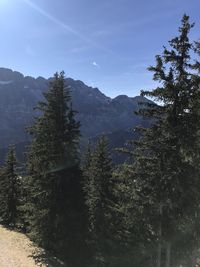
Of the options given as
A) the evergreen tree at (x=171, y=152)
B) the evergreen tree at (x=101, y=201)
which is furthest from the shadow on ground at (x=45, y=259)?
the evergreen tree at (x=171, y=152)

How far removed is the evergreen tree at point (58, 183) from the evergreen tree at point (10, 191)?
1551cm

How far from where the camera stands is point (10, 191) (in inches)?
1625

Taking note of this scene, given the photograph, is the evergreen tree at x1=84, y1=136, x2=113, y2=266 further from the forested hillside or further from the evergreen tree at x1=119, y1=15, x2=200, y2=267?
the evergreen tree at x1=119, y1=15, x2=200, y2=267

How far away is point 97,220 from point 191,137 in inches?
542

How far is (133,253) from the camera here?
29500mm

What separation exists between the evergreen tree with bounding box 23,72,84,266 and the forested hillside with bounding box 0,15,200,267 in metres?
0.06

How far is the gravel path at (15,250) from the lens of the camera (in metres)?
22.4

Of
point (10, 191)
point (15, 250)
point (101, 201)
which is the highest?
point (101, 201)

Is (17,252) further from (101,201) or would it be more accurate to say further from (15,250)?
(101,201)

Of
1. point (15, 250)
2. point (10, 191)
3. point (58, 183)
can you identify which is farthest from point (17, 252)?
point (10, 191)

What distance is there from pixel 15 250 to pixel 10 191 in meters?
16.2

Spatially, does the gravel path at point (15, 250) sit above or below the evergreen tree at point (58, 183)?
below

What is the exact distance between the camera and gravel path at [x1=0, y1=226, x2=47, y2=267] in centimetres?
2239

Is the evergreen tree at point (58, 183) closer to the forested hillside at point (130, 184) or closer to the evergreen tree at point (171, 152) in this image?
the forested hillside at point (130, 184)
